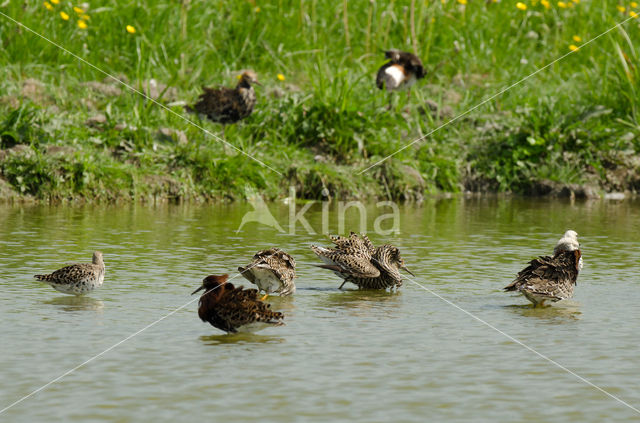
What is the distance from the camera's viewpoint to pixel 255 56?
1880cm

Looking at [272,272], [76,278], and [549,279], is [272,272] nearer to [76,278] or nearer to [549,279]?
[76,278]

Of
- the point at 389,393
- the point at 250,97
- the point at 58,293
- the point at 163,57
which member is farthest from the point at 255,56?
the point at 389,393

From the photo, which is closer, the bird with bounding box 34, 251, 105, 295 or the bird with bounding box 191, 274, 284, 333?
the bird with bounding box 191, 274, 284, 333

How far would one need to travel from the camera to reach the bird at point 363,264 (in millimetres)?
8352

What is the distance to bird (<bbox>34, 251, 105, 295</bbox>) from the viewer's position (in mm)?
7621

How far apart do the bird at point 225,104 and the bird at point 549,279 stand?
25.4ft

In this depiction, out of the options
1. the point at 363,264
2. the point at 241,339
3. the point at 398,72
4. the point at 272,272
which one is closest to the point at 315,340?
the point at 241,339

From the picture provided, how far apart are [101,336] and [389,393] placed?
210 cm

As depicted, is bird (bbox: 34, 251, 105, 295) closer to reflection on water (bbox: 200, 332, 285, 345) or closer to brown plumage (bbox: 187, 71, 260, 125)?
reflection on water (bbox: 200, 332, 285, 345)

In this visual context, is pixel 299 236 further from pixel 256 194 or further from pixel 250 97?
pixel 250 97

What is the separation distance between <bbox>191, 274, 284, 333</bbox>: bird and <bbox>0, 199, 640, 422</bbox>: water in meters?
0.10

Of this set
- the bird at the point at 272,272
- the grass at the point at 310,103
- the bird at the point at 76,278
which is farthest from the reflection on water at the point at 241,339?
the grass at the point at 310,103

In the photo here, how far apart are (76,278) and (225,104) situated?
7488 millimetres

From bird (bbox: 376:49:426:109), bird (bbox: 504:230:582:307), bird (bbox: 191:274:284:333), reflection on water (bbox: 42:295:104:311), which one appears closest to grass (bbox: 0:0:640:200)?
bird (bbox: 376:49:426:109)
